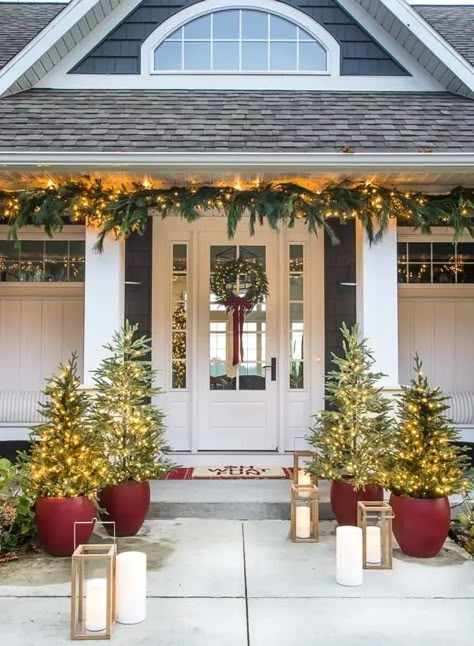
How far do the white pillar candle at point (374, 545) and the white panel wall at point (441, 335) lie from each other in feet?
9.36

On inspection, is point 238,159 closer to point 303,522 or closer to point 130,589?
point 303,522

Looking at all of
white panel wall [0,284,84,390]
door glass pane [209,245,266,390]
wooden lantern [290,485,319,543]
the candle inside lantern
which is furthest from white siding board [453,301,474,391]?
white panel wall [0,284,84,390]

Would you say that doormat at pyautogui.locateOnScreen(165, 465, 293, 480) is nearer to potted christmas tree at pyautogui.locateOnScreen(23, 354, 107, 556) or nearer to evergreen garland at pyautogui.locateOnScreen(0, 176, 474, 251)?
potted christmas tree at pyautogui.locateOnScreen(23, 354, 107, 556)

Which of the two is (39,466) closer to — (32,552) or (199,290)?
(32,552)

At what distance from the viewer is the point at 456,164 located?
15.0ft

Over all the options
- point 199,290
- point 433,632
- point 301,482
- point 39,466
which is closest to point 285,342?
point 199,290

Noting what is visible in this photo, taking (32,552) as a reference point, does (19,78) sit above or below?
above

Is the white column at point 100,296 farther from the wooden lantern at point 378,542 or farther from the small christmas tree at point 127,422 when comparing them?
the wooden lantern at point 378,542

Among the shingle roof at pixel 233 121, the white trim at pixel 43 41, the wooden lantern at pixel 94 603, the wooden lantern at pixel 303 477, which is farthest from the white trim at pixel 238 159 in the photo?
the wooden lantern at pixel 94 603

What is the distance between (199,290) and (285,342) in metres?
1.05

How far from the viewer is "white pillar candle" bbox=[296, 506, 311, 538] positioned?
4.14 metres

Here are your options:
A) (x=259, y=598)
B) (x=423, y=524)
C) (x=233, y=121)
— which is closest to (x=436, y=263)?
(x=233, y=121)

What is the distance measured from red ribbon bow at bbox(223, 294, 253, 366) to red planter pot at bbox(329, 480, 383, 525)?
2.00 meters

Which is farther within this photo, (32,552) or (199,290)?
(199,290)
